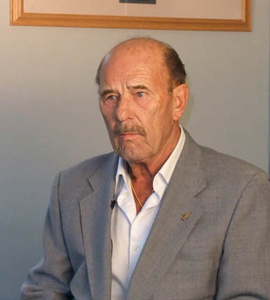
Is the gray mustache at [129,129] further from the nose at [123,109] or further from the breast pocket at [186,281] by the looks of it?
the breast pocket at [186,281]

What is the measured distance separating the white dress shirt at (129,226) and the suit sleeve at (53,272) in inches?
6.6

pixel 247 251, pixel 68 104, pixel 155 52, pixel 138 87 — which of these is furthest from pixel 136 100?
pixel 68 104

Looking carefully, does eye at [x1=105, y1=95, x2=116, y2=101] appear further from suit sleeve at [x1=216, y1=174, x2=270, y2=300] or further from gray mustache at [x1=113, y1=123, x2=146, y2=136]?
suit sleeve at [x1=216, y1=174, x2=270, y2=300]

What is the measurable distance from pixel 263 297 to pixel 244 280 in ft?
0.18

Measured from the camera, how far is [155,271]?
54.9 inches

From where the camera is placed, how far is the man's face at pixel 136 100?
1.47m

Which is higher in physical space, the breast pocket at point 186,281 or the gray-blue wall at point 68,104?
the gray-blue wall at point 68,104

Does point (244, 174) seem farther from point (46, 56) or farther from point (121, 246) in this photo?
point (46, 56)

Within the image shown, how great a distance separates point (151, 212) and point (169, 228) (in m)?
0.09

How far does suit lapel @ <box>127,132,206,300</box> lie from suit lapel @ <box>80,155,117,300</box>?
0.30ft

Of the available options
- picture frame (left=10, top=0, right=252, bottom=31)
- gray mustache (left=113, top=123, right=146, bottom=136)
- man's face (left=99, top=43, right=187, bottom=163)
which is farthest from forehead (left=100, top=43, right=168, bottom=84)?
picture frame (left=10, top=0, right=252, bottom=31)

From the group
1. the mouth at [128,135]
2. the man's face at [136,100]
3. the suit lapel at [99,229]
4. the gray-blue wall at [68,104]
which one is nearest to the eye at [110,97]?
the man's face at [136,100]

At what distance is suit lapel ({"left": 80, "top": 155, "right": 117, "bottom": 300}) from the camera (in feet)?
4.78

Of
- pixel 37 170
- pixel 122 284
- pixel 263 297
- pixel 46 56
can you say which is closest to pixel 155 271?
pixel 122 284
